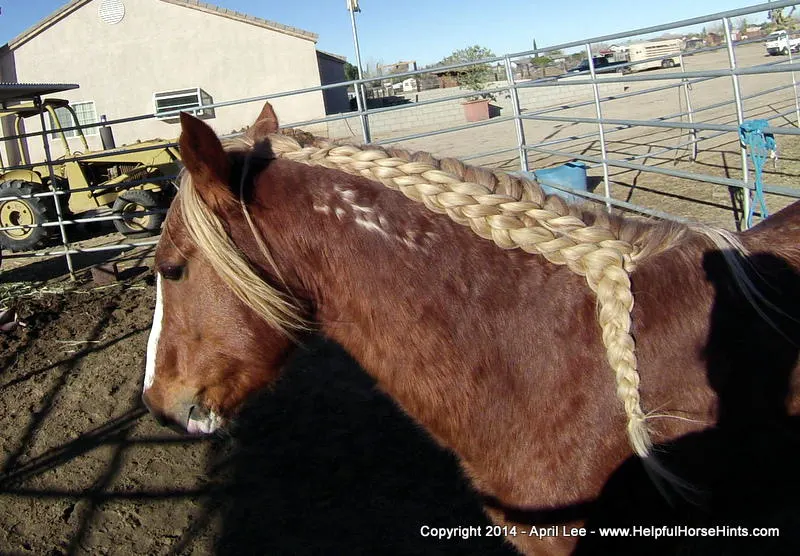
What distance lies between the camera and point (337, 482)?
3029mm

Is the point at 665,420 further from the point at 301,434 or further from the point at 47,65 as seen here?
the point at 47,65

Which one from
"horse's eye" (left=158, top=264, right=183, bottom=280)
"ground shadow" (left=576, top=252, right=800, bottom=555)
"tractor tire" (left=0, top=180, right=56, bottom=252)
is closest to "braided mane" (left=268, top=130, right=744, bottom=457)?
"ground shadow" (left=576, top=252, right=800, bottom=555)

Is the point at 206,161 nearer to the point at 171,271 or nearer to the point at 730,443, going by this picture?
the point at 171,271

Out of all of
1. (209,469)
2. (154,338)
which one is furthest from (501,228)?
(209,469)

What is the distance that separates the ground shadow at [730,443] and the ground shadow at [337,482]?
1294 mm

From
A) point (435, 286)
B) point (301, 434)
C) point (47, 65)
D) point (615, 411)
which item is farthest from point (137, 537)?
point (47, 65)

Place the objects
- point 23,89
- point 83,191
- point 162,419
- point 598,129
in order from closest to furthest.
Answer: point 162,419, point 23,89, point 83,191, point 598,129

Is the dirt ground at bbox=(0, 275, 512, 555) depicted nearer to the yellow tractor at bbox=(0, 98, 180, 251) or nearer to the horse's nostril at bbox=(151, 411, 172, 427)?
the horse's nostril at bbox=(151, 411, 172, 427)

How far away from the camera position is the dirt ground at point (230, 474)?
8.90 feet

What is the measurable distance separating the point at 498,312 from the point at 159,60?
76.2ft

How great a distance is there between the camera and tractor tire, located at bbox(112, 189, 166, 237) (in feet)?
28.8

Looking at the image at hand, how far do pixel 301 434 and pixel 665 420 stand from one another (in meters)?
2.61

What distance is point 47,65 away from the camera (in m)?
20.9

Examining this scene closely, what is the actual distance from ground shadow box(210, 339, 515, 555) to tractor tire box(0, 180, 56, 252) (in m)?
6.61
